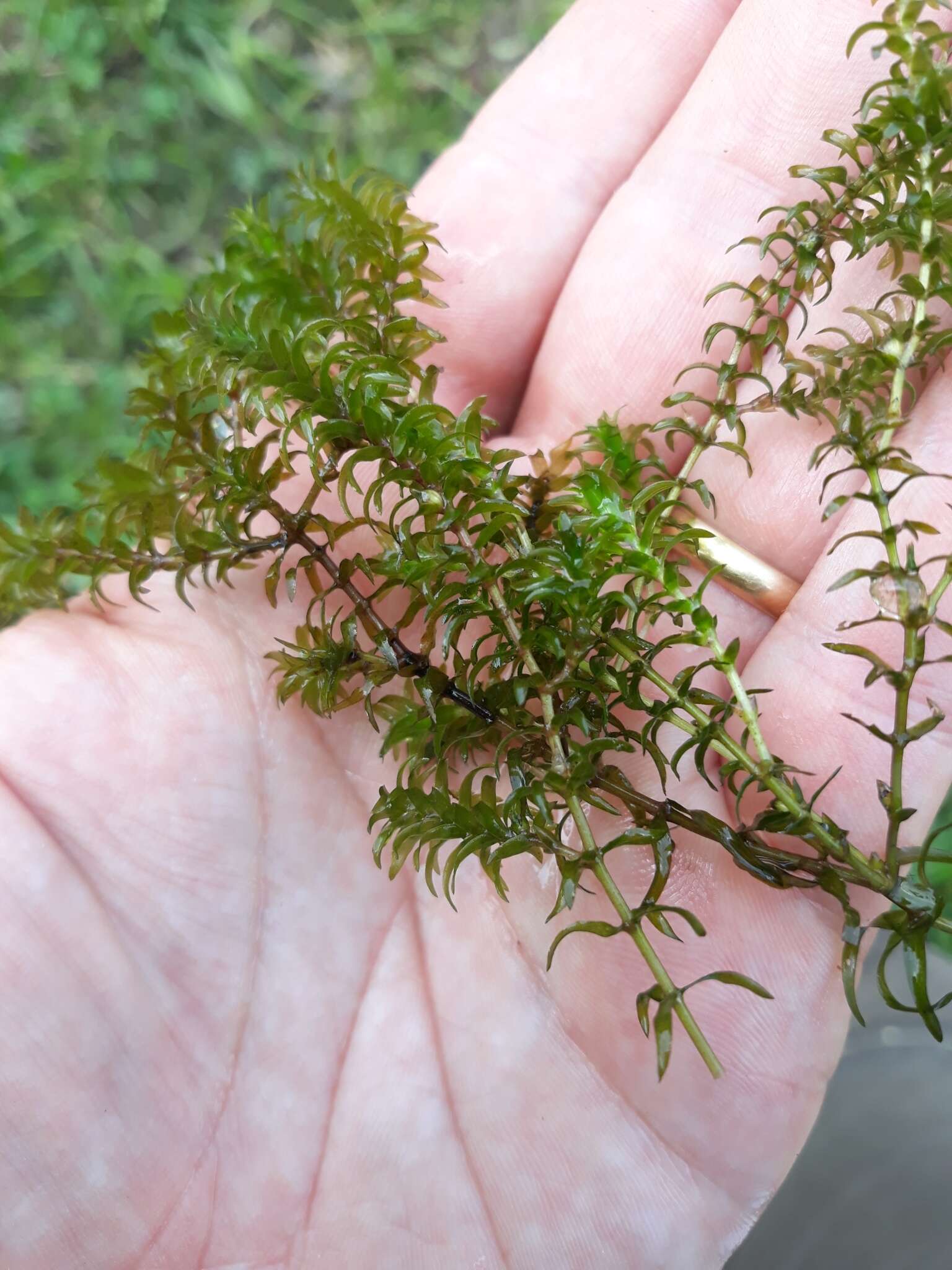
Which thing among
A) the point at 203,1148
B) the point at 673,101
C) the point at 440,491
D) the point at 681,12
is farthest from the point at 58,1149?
the point at 681,12

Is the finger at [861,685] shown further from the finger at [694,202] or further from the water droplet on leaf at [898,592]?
the finger at [694,202]

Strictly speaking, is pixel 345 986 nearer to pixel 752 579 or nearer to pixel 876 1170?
pixel 752 579

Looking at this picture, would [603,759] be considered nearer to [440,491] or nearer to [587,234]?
[440,491]

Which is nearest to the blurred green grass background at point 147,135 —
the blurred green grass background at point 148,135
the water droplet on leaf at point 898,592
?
the blurred green grass background at point 148,135

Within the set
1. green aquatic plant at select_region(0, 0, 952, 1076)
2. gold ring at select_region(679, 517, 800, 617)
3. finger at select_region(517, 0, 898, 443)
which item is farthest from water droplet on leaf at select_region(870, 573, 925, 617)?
finger at select_region(517, 0, 898, 443)

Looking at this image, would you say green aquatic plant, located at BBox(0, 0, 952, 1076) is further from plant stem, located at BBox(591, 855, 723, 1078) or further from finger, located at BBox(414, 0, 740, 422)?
finger, located at BBox(414, 0, 740, 422)

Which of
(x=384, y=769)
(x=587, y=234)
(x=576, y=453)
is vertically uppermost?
(x=587, y=234)
